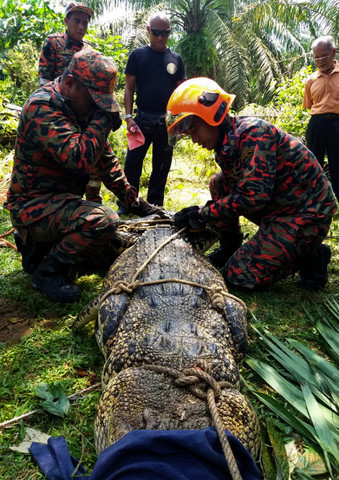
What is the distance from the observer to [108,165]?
3975 millimetres

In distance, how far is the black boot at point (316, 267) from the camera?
3.67m

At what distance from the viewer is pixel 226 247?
165 inches

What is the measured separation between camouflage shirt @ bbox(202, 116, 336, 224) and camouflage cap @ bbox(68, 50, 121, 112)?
3.39ft

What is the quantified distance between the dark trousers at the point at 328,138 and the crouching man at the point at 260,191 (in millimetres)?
2004

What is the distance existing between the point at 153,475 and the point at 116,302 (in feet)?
4.38

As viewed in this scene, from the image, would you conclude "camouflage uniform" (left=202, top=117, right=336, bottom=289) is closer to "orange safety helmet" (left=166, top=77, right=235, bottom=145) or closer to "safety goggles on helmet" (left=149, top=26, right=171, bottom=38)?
"orange safety helmet" (left=166, top=77, right=235, bottom=145)

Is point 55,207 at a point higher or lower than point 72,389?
higher

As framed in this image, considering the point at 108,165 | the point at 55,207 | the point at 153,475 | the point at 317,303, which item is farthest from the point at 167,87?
the point at 153,475

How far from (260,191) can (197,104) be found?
838mm

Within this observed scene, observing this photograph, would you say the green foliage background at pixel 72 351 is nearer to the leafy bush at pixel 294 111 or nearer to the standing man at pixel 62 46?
the standing man at pixel 62 46

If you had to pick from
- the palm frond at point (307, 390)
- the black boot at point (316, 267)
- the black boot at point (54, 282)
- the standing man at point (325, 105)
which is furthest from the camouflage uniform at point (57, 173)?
the standing man at point (325, 105)

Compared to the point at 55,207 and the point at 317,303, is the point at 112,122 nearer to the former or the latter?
the point at 55,207

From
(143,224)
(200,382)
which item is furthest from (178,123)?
(200,382)

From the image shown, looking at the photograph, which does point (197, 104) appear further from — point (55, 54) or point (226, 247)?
point (55, 54)
